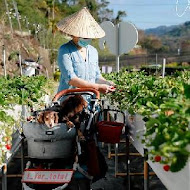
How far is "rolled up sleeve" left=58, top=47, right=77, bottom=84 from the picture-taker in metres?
4.93

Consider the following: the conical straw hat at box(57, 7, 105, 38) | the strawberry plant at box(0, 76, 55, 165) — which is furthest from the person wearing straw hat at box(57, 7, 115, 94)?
the strawberry plant at box(0, 76, 55, 165)

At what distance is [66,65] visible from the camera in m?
4.95

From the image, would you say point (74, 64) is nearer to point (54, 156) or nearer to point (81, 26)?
point (81, 26)

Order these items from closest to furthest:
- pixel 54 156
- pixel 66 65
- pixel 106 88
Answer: pixel 54 156
pixel 106 88
pixel 66 65

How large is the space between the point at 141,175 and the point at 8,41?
23.6 m

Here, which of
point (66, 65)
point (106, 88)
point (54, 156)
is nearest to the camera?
point (54, 156)

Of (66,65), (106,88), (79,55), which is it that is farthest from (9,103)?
(106,88)

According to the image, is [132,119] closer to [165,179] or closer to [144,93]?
[144,93]

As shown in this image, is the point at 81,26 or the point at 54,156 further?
the point at 81,26

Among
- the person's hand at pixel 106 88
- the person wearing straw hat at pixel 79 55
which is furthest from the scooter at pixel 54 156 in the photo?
the person wearing straw hat at pixel 79 55

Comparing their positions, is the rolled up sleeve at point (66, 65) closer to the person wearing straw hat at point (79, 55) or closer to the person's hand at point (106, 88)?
the person wearing straw hat at point (79, 55)

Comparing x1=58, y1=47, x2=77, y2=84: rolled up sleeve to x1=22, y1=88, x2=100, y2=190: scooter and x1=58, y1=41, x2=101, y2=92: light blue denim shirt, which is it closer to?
x1=58, y1=41, x2=101, y2=92: light blue denim shirt

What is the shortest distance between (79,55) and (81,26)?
0.31 meters

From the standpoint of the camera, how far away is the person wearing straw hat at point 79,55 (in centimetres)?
492
